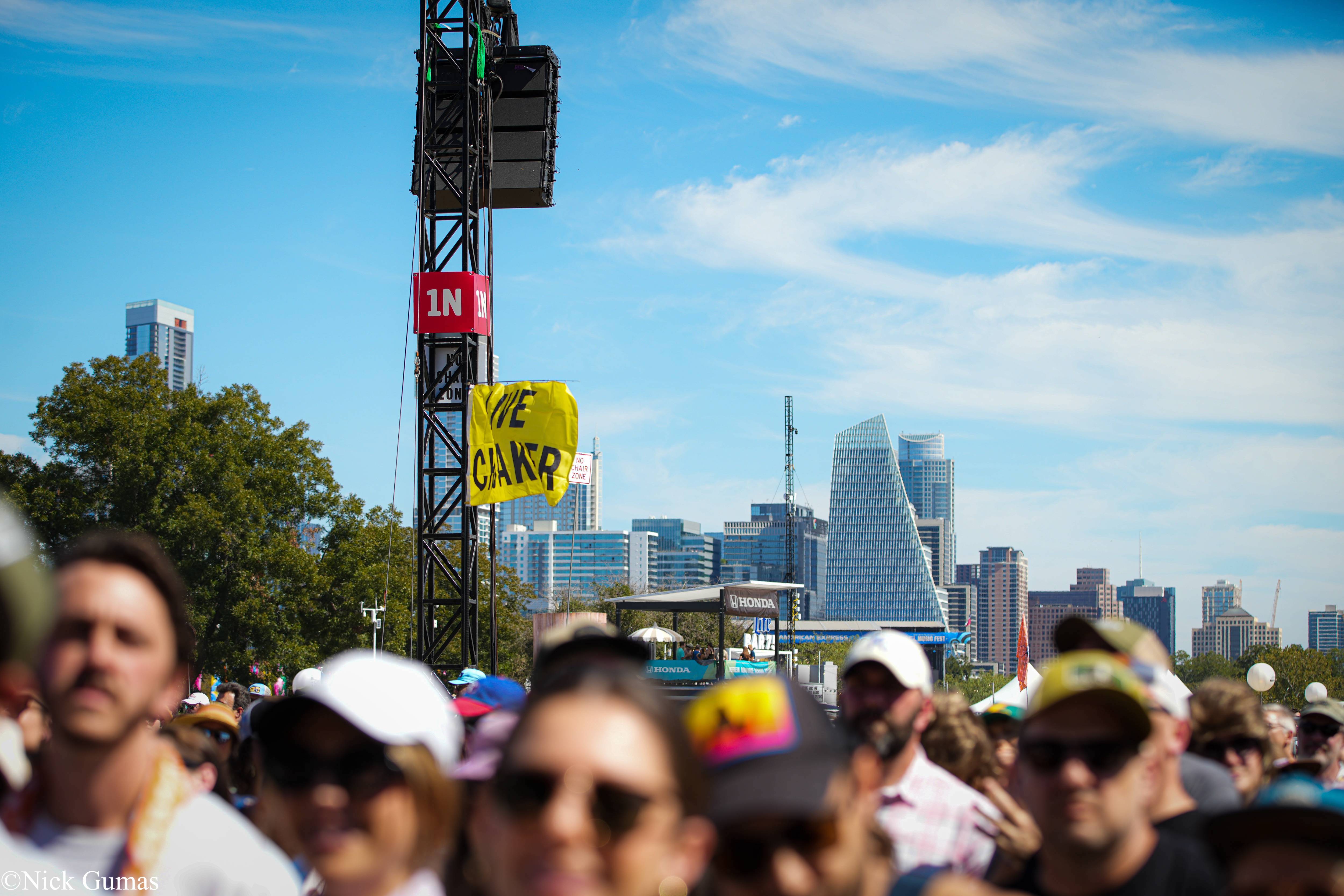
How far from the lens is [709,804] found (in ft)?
5.32

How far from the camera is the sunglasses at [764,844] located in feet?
5.33

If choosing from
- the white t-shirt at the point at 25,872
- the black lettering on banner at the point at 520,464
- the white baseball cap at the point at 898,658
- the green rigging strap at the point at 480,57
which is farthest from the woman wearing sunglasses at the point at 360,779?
the green rigging strap at the point at 480,57

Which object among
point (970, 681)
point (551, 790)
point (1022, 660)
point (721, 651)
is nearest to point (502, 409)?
point (1022, 660)

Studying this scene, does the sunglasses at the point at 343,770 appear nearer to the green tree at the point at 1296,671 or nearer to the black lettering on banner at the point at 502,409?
the black lettering on banner at the point at 502,409

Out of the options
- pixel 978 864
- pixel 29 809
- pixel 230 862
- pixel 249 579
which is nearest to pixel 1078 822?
pixel 978 864

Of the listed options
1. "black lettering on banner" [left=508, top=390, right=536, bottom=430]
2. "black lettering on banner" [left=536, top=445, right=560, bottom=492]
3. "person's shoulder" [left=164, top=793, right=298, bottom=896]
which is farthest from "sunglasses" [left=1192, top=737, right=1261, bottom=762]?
"black lettering on banner" [left=508, top=390, right=536, bottom=430]

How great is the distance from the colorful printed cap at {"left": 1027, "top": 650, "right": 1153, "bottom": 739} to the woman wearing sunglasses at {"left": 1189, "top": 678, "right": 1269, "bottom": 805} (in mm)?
2102

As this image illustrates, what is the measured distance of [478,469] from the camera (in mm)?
13836

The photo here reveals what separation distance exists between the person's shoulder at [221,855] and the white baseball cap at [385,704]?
0.17 metres

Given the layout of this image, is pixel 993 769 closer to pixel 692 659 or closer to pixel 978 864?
pixel 978 864

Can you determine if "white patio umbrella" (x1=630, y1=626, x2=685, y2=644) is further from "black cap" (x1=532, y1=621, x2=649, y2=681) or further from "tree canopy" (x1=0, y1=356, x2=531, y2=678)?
"black cap" (x1=532, y1=621, x2=649, y2=681)

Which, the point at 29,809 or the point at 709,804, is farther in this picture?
the point at 29,809

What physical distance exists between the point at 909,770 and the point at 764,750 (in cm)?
214

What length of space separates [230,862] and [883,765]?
2.20m
